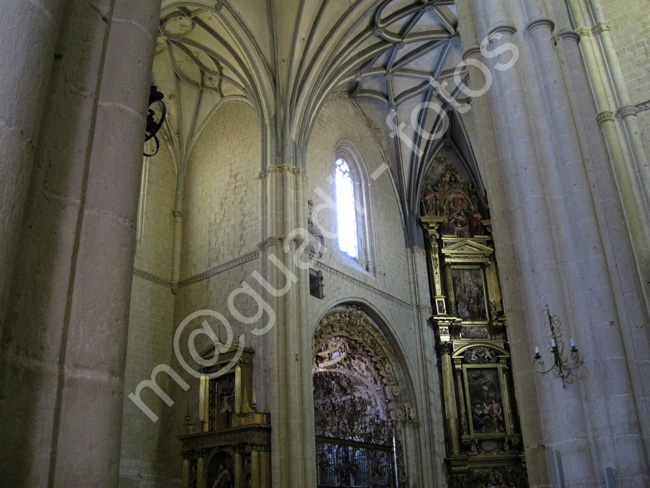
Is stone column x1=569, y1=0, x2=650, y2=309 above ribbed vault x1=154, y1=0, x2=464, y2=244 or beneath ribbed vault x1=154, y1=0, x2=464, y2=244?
beneath

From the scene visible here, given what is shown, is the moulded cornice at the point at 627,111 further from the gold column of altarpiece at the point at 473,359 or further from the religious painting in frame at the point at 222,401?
the gold column of altarpiece at the point at 473,359

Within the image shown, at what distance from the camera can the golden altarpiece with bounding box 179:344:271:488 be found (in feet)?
40.3

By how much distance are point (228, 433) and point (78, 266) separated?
10.9 metres

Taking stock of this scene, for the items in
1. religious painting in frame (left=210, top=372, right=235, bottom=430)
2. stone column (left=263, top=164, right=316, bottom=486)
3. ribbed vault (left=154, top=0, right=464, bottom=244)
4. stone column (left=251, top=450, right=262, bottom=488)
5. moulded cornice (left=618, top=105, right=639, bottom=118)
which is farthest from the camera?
ribbed vault (left=154, top=0, right=464, bottom=244)

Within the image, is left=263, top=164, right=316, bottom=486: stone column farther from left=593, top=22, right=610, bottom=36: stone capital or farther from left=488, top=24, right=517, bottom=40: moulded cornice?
left=488, top=24, right=517, bottom=40: moulded cornice

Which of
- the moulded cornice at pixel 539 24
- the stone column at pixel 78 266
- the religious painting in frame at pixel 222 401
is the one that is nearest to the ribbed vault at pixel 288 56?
the religious painting in frame at pixel 222 401

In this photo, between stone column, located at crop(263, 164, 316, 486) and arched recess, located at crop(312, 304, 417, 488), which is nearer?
stone column, located at crop(263, 164, 316, 486)

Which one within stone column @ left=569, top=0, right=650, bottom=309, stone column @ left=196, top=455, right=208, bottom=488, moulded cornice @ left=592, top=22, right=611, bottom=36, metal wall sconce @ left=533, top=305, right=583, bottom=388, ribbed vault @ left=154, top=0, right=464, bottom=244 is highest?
ribbed vault @ left=154, top=0, right=464, bottom=244

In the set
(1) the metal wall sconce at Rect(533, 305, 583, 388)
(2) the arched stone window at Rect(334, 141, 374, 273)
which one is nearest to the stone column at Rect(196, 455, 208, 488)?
(2) the arched stone window at Rect(334, 141, 374, 273)

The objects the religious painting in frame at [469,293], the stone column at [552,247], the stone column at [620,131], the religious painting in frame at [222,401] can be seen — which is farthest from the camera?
the religious painting in frame at [469,293]

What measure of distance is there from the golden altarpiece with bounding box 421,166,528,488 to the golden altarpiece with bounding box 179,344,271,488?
269 inches

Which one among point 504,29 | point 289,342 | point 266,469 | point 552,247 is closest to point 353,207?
point 289,342

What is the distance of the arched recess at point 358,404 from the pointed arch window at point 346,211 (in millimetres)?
1783

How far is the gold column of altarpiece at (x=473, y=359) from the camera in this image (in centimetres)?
1719
